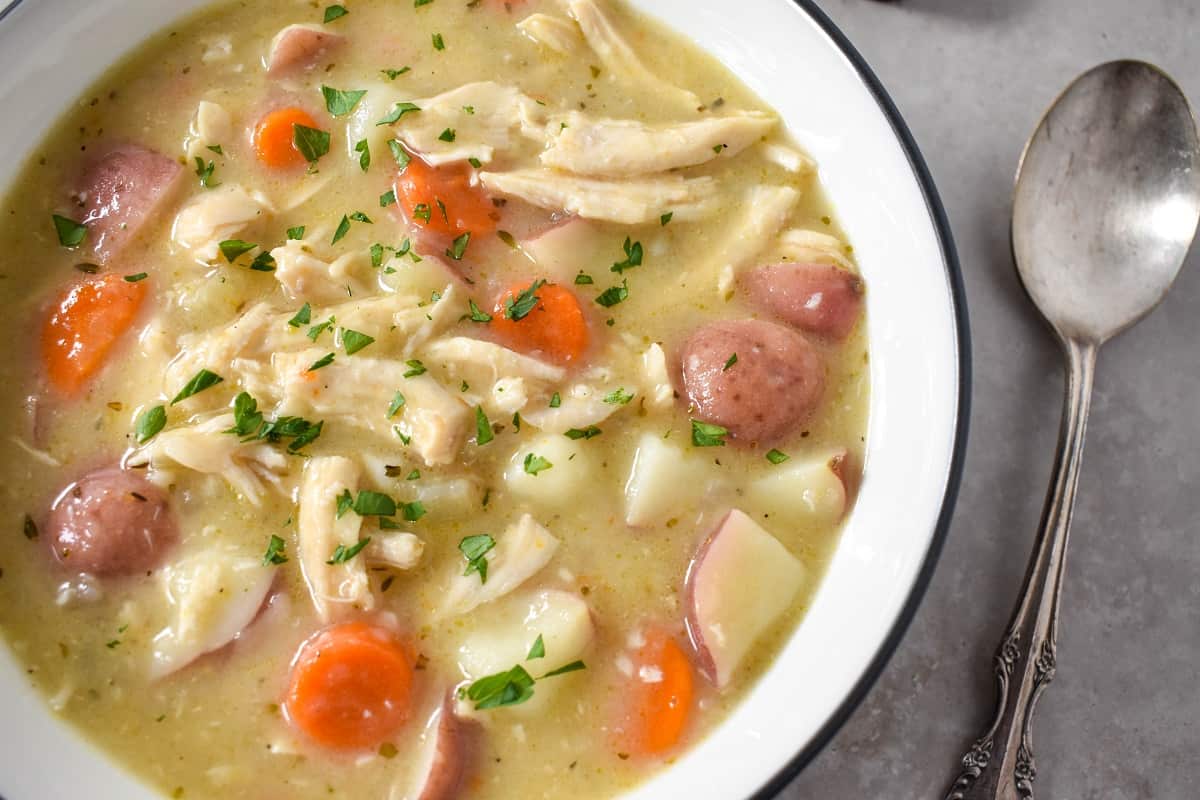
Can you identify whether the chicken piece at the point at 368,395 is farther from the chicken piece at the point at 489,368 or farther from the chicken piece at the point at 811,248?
the chicken piece at the point at 811,248

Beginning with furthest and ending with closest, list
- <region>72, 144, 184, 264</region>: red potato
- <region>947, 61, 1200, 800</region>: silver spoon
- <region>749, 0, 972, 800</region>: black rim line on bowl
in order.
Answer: <region>947, 61, 1200, 800</region>: silver spoon, <region>72, 144, 184, 264</region>: red potato, <region>749, 0, 972, 800</region>: black rim line on bowl

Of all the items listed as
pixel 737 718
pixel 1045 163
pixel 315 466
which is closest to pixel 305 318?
pixel 315 466

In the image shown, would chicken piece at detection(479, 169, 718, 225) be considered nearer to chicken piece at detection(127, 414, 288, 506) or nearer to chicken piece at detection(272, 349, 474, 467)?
chicken piece at detection(272, 349, 474, 467)

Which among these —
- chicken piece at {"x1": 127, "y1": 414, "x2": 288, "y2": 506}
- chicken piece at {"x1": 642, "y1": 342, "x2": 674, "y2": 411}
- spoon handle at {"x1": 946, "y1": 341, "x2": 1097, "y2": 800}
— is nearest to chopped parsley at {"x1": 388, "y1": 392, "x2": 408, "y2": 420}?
chicken piece at {"x1": 127, "y1": 414, "x2": 288, "y2": 506}

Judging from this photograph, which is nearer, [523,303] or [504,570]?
[504,570]

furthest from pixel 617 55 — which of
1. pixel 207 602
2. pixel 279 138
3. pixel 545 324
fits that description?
pixel 207 602

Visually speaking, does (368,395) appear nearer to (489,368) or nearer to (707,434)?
(489,368)

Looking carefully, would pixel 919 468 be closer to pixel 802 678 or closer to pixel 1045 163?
pixel 802 678

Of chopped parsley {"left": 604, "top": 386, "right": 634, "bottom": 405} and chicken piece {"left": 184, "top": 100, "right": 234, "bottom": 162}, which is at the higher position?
chicken piece {"left": 184, "top": 100, "right": 234, "bottom": 162}
